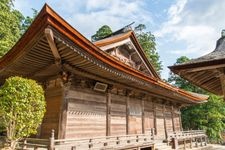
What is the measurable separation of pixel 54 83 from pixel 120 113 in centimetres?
418

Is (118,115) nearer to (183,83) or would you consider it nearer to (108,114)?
(108,114)

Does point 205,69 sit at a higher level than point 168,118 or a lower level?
higher

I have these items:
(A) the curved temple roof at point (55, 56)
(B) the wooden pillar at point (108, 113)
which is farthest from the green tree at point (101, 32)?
(B) the wooden pillar at point (108, 113)

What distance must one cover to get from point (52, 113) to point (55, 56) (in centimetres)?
321

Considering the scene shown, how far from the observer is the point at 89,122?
9727 millimetres

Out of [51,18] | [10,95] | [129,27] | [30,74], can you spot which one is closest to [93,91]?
[30,74]

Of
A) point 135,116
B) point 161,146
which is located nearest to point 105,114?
point 135,116

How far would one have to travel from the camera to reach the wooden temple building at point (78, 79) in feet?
21.2

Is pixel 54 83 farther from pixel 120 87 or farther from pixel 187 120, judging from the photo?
pixel 187 120

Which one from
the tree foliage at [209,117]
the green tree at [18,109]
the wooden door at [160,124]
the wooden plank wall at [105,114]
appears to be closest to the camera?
the green tree at [18,109]

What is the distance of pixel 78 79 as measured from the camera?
9500mm

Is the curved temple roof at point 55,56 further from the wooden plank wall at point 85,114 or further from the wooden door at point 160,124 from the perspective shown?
the wooden door at point 160,124

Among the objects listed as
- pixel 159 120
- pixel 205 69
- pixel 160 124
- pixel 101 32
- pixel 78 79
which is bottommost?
pixel 160 124

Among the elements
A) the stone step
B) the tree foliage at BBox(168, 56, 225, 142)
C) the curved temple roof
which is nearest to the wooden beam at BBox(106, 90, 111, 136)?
the curved temple roof
